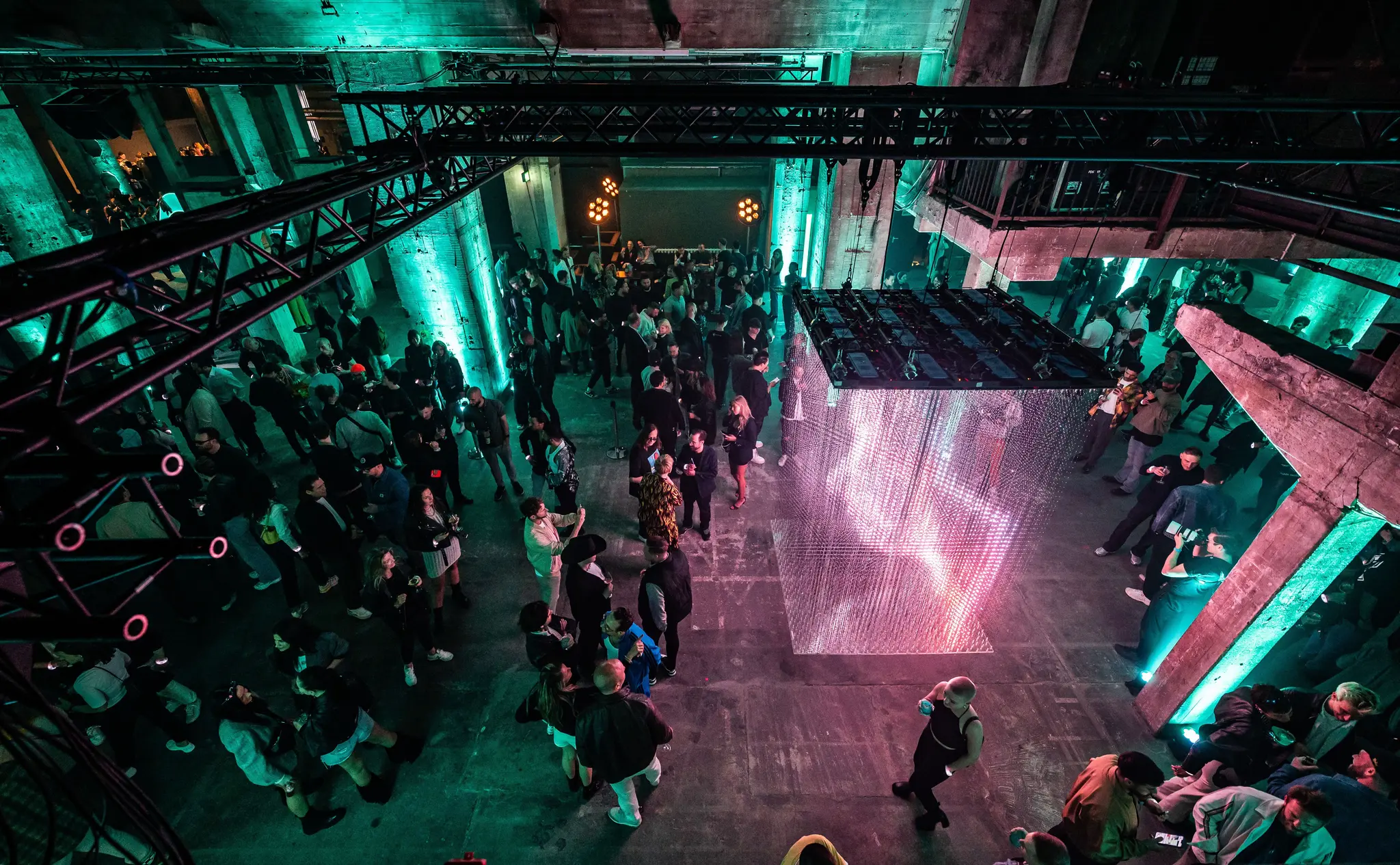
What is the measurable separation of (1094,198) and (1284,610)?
6709mm

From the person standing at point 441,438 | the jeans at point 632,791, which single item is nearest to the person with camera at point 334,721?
the jeans at point 632,791

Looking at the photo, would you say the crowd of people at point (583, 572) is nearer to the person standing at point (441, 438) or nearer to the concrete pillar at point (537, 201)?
the person standing at point (441, 438)

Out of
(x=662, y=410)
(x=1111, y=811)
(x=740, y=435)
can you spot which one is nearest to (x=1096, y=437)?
(x=740, y=435)

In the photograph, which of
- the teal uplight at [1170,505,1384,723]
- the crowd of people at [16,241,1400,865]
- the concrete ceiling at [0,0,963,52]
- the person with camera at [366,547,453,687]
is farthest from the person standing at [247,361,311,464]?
the teal uplight at [1170,505,1384,723]

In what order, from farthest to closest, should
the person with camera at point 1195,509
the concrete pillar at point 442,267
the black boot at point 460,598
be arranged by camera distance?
the concrete pillar at point 442,267, the black boot at point 460,598, the person with camera at point 1195,509

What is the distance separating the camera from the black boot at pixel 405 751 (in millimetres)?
4586

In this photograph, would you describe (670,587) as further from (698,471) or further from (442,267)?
(442,267)

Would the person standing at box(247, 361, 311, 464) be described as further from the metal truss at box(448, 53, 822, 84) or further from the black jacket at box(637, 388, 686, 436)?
the metal truss at box(448, 53, 822, 84)

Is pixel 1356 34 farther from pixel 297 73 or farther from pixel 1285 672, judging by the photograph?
pixel 297 73

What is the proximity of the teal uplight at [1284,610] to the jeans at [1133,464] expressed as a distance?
332 centimetres

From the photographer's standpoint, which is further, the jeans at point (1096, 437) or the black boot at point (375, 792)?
the jeans at point (1096, 437)

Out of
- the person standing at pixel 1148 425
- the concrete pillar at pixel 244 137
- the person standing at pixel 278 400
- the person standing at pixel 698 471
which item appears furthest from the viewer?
the concrete pillar at pixel 244 137

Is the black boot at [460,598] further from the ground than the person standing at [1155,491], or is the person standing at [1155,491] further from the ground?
the person standing at [1155,491]

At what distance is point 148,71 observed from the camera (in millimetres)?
9891
